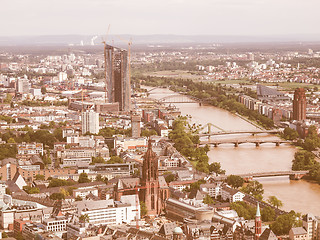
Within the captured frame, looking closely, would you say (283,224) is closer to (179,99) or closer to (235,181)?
Result: (235,181)

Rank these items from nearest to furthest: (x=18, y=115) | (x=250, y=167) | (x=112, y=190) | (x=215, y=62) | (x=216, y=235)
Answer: (x=216, y=235), (x=112, y=190), (x=250, y=167), (x=18, y=115), (x=215, y=62)

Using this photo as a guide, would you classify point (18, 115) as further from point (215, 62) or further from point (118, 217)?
point (215, 62)

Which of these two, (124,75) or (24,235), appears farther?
(124,75)

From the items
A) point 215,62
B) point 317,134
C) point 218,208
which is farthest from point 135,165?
point 215,62

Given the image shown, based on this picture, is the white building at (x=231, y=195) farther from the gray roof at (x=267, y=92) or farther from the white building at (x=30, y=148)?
the gray roof at (x=267, y=92)

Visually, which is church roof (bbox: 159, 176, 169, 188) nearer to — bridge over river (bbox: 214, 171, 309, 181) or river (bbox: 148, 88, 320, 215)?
river (bbox: 148, 88, 320, 215)

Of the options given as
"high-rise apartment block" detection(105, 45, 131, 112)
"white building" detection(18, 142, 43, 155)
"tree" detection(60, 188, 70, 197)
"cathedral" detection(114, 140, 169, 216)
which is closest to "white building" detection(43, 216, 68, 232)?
"cathedral" detection(114, 140, 169, 216)
